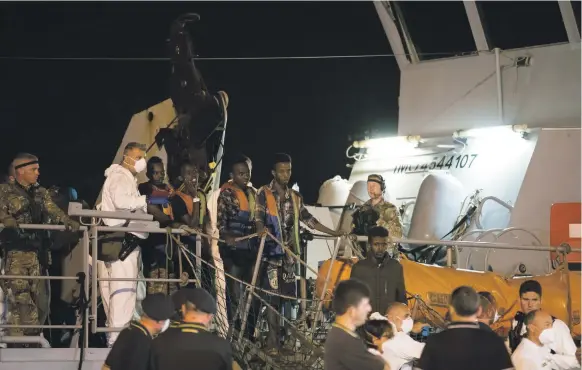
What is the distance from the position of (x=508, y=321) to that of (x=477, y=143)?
11.6ft

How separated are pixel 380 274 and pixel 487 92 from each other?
4974mm

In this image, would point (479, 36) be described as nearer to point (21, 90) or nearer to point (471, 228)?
point (471, 228)

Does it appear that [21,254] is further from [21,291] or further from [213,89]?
[213,89]

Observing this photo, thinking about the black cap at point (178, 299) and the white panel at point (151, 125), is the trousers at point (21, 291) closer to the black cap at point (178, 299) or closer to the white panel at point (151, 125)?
the black cap at point (178, 299)

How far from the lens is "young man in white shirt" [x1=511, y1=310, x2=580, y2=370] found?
7773mm

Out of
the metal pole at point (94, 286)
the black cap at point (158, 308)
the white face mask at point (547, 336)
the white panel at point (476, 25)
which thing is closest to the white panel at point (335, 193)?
the white panel at point (476, 25)

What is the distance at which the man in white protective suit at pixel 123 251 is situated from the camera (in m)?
9.20

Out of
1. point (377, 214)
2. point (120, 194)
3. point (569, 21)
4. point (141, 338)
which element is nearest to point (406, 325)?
point (377, 214)

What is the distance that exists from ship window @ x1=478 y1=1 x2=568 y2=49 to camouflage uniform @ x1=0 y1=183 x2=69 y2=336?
6082mm

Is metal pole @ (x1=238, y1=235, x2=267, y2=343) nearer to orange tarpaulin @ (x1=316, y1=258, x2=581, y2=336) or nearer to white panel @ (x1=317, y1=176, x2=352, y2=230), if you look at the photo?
orange tarpaulin @ (x1=316, y1=258, x2=581, y2=336)

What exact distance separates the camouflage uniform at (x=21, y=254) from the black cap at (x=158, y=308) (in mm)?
2505

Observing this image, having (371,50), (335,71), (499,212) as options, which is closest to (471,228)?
(499,212)

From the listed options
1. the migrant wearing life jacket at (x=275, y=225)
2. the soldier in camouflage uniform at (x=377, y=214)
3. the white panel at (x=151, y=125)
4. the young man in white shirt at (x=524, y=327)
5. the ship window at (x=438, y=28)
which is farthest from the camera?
the ship window at (x=438, y=28)

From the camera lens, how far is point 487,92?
13.3 metres
